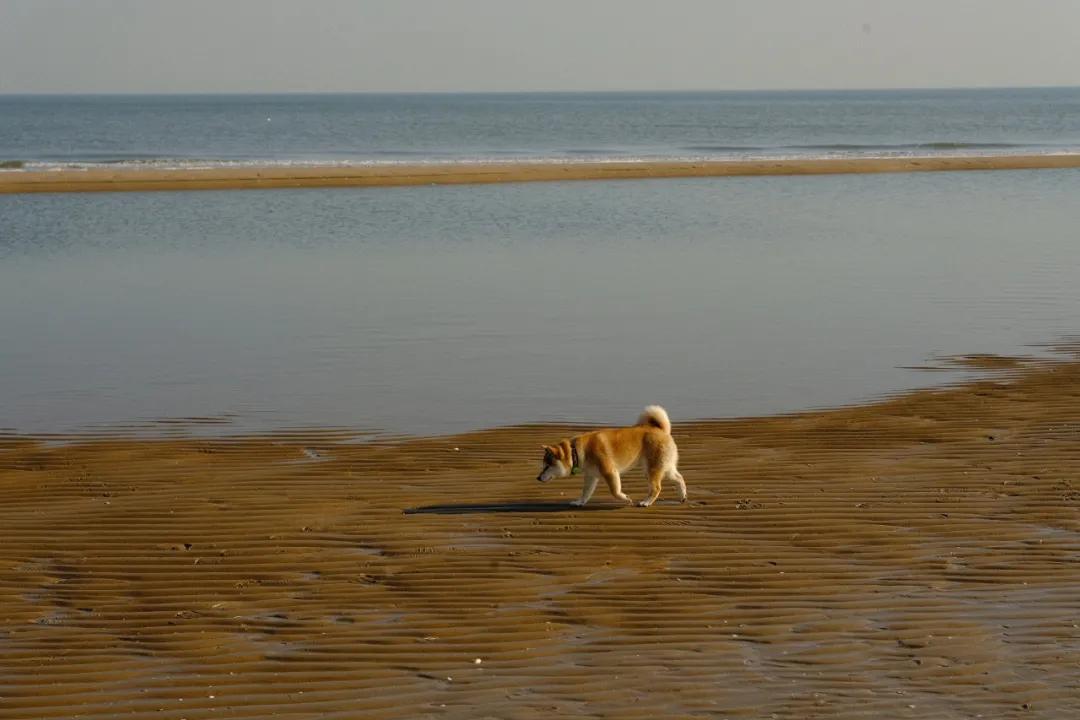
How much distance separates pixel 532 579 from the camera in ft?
26.0

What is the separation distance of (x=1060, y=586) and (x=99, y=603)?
16.4ft

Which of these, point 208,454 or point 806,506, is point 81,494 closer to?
point 208,454

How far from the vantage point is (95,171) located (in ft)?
155

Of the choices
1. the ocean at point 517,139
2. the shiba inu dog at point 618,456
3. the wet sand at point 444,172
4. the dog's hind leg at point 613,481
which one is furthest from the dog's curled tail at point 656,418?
the ocean at point 517,139

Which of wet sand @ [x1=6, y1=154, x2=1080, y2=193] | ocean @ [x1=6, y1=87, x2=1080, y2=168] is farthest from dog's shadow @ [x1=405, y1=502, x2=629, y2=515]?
ocean @ [x1=6, y1=87, x2=1080, y2=168]

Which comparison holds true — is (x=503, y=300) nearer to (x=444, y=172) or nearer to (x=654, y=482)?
(x=654, y=482)

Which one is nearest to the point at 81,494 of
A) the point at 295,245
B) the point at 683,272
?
the point at 683,272

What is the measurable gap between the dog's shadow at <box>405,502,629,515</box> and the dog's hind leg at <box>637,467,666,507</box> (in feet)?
0.59

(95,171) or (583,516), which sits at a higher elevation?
(583,516)

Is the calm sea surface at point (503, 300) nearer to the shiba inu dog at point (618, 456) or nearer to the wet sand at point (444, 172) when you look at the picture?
the shiba inu dog at point (618, 456)

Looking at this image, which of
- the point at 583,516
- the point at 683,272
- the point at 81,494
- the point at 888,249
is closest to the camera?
the point at 583,516

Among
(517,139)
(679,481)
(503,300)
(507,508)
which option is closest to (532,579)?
(507,508)

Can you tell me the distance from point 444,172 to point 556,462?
36.9m

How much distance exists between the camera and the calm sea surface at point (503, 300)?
42.7 ft
